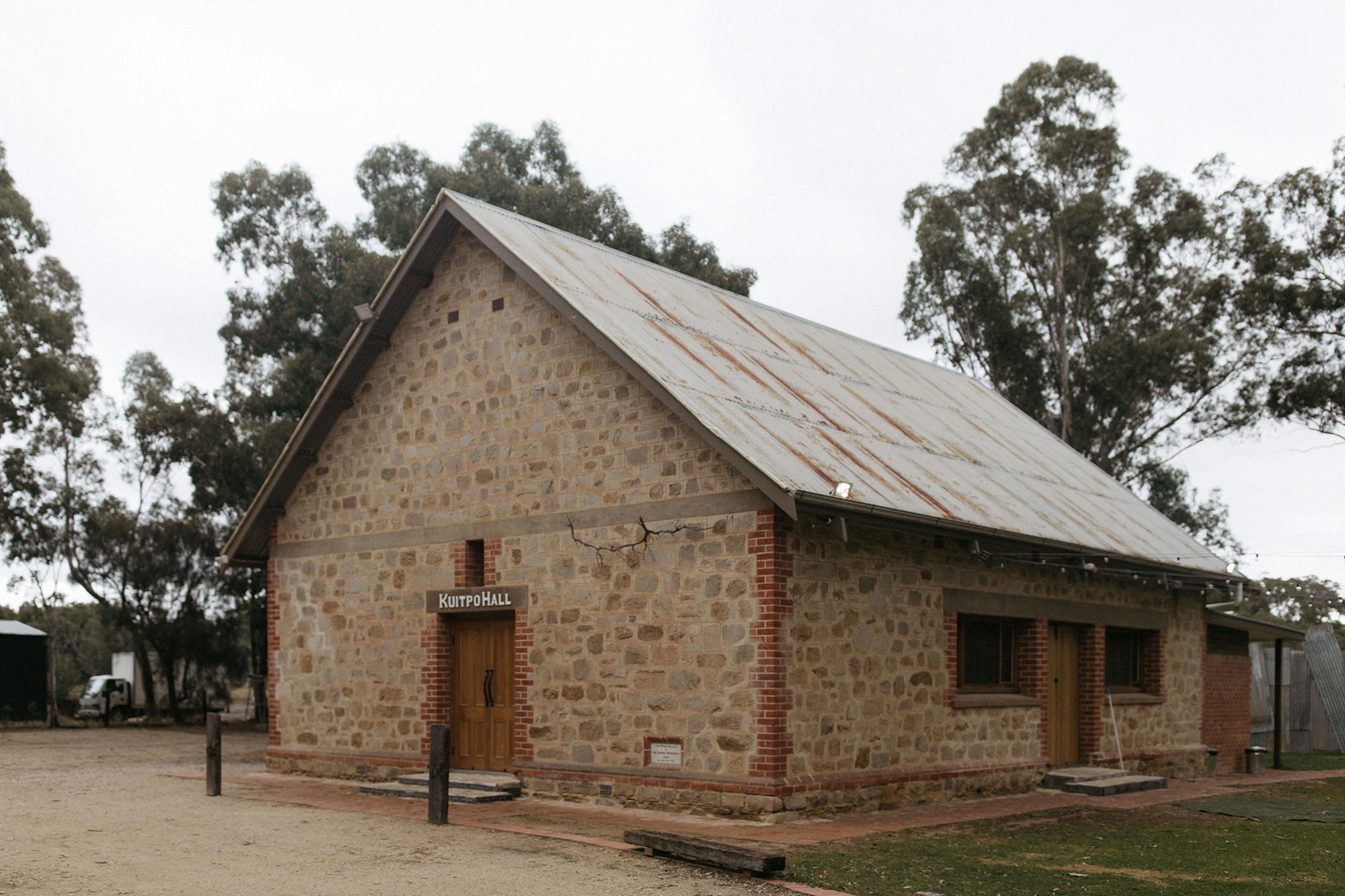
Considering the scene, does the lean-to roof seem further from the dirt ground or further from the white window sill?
the dirt ground

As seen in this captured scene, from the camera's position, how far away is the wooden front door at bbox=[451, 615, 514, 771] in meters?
15.0

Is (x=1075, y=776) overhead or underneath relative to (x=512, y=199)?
underneath

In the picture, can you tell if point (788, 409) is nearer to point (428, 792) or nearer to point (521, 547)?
point (521, 547)

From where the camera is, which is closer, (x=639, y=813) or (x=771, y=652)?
(x=771, y=652)

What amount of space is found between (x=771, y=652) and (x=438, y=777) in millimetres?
3380

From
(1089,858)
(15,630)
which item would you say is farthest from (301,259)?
(1089,858)

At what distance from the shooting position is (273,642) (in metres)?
18.0

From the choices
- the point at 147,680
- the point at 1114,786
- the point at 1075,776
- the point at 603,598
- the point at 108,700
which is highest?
the point at 603,598

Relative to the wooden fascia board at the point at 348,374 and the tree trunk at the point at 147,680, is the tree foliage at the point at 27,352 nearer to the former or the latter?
the tree trunk at the point at 147,680

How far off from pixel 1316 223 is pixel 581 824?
27938 millimetres

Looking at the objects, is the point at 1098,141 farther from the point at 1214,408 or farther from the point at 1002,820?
the point at 1002,820

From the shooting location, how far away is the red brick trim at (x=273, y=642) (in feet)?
58.0

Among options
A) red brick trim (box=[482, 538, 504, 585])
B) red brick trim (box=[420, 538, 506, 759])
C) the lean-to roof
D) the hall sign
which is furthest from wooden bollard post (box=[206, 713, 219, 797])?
the lean-to roof

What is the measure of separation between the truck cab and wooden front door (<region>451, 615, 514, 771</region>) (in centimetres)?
2398
